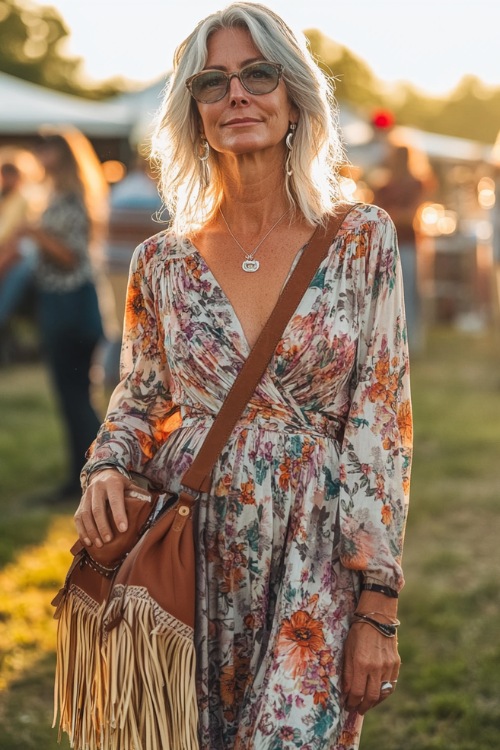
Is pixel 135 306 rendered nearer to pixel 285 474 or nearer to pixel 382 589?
pixel 285 474

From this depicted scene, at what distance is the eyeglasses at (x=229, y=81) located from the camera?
7.62 feet

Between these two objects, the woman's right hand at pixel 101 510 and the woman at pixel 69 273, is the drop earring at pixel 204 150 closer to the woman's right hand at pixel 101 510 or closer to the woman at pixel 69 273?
the woman's right hand at pixel 101 510

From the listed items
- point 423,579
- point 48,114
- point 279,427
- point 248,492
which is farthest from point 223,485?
point 48,114

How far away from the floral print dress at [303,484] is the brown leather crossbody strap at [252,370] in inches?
0.9

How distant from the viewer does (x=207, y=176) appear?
2543mm

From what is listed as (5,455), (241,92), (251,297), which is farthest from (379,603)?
(5,455)

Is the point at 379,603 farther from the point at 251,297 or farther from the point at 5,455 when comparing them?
the point at 5,455

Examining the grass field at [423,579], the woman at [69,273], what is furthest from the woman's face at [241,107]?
the woman at [69,273]

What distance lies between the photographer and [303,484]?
7.32ft

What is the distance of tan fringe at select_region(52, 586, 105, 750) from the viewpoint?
2.21 m

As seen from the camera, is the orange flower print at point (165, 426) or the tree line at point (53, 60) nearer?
the orange flower print at point (165, 426)

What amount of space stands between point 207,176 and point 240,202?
14 centimetres

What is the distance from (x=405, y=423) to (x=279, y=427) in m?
0.27

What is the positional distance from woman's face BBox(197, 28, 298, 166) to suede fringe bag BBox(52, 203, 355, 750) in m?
0.25
